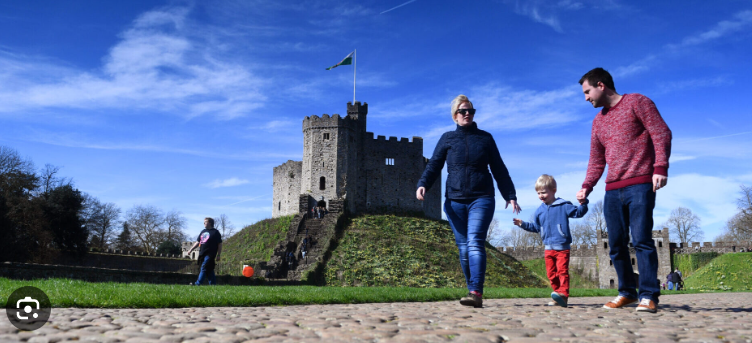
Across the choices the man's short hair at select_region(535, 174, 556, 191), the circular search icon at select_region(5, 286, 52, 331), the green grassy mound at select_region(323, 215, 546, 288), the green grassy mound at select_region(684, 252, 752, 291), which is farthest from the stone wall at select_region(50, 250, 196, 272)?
the man's short hair at select_region(535, 174, 556, 191)

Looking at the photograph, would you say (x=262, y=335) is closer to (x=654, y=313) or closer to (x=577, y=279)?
(x=654, y=313)

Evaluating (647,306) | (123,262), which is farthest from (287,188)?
(647,306)

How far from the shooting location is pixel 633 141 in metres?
5.91

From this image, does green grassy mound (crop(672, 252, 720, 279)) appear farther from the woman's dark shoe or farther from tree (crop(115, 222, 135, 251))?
tree (crop(115, 222, 135, 251))

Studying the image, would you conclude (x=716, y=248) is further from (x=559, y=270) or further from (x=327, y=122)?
(x=559, y=270)

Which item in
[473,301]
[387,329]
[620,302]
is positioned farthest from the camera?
[473,301]

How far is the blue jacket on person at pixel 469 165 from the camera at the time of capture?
266 inches

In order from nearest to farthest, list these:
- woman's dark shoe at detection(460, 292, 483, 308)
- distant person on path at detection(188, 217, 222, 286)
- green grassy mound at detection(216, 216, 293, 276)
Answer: woman's dark shoe at detection(460, 292, 483, 308), distant person on path at detection(188, 217, 222, 286), green grassy mound at detection(216, 216, 293, 276)

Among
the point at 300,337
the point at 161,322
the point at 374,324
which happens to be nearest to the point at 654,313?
the point at 374,324

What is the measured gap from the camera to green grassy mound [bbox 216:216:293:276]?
34406 millimetres

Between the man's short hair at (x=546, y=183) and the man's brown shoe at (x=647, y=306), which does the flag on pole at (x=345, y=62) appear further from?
the man's brown shoe at (x=647, y=306)

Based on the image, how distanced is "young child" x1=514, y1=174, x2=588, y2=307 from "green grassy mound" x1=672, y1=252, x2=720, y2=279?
49113 mm

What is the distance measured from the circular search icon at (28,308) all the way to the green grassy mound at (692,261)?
54.0 metres

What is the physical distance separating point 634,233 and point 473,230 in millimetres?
1761
